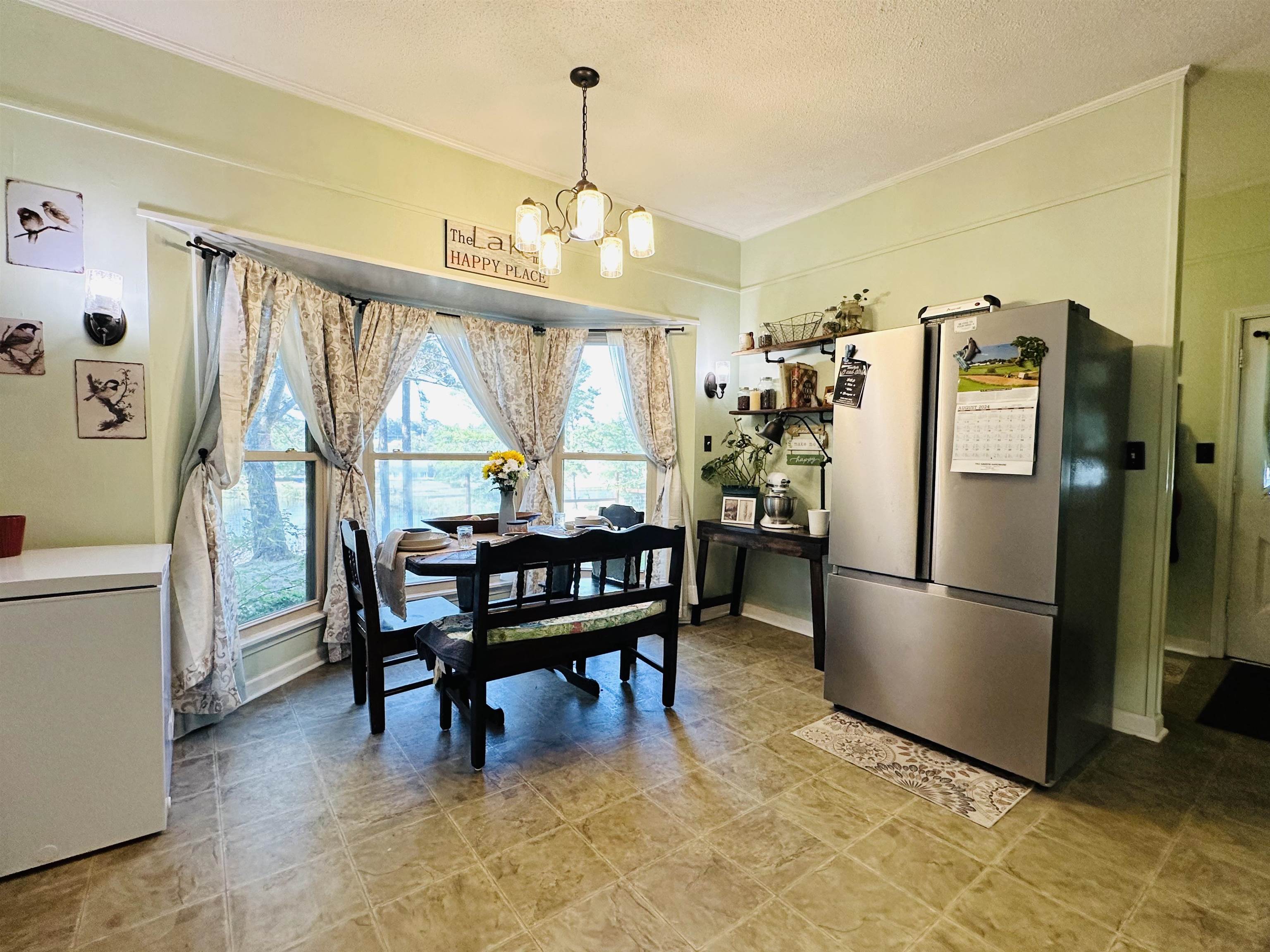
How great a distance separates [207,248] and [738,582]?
3.72 m

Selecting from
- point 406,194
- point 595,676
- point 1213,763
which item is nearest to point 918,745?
point 1213,763

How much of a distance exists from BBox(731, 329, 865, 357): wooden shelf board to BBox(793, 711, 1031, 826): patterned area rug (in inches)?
85.4

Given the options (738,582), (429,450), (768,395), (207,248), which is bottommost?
(738,582)

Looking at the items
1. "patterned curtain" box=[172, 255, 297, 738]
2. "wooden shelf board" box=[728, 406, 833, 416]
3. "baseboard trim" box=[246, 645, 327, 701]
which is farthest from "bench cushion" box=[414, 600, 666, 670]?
"wooden shelf board" box=[728, 406, 833, 416]

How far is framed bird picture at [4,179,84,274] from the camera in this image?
2.07 meters

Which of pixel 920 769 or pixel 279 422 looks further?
pixel 279 422

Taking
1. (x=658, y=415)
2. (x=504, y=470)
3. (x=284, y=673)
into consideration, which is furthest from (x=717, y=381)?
(x=284, y=673)

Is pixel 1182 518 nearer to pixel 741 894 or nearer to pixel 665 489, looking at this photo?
pixel 665 489

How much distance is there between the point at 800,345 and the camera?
149 inches

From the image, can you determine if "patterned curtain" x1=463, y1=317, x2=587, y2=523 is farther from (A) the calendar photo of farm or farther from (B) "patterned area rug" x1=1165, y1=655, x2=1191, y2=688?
(B) "patterned area rug" x1=1165, y1=655, x2=1191, y2=688

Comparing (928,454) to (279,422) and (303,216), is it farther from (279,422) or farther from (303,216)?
(279,422)

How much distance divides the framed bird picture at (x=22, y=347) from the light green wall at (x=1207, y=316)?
5.36m

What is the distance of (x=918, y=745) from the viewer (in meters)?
2.53

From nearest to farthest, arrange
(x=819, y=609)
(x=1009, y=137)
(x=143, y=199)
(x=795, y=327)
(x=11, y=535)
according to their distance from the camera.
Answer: (x=11, y=535), (x=143, y=199), (x=1009, y=137), (x=819, y=609), (x=795, y=327)
